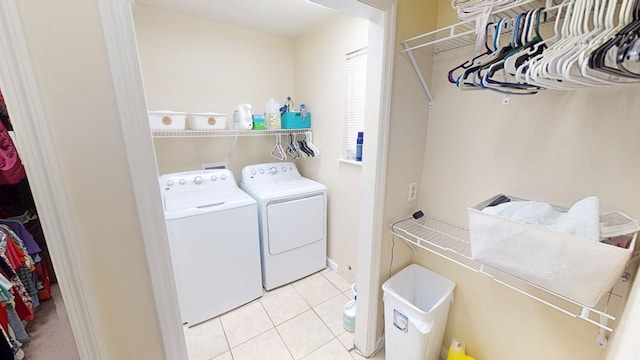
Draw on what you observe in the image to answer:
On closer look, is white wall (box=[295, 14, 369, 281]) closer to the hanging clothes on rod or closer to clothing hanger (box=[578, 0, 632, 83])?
the hanging clothes on rod

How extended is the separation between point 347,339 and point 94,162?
1.85m

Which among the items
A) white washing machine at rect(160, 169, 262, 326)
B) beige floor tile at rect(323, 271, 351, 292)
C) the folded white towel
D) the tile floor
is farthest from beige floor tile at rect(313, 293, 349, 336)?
the folded white towel

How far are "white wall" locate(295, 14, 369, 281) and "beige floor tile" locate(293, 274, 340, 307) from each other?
207 millimetres

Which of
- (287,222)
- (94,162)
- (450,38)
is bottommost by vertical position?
(287,222)

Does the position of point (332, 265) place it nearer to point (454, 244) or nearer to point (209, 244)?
point (209, 244)

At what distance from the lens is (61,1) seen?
59 centimetres

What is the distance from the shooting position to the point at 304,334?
1799 millimetres

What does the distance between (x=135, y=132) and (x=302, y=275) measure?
2.06 m

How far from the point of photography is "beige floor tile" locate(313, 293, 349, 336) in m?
1.86

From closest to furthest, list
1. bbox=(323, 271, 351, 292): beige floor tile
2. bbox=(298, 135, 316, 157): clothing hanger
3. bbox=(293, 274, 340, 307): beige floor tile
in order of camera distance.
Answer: bbox=(293, 274, 340, 307): beige floor tile
bbox=(323, 271, 351, 292): beige floor tile
bbox=(298, 135, 316, 157): clothing hanger

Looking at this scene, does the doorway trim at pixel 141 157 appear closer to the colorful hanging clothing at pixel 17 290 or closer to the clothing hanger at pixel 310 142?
the colorful hanging clothing at pixel 17 290

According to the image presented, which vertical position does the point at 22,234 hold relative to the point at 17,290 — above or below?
above

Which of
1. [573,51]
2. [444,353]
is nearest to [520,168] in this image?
[573,51]

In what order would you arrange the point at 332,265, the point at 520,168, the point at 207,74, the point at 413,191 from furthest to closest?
the point at 332,265 → the point at 207,74 → the point at 413,191 → the point at 520,168
